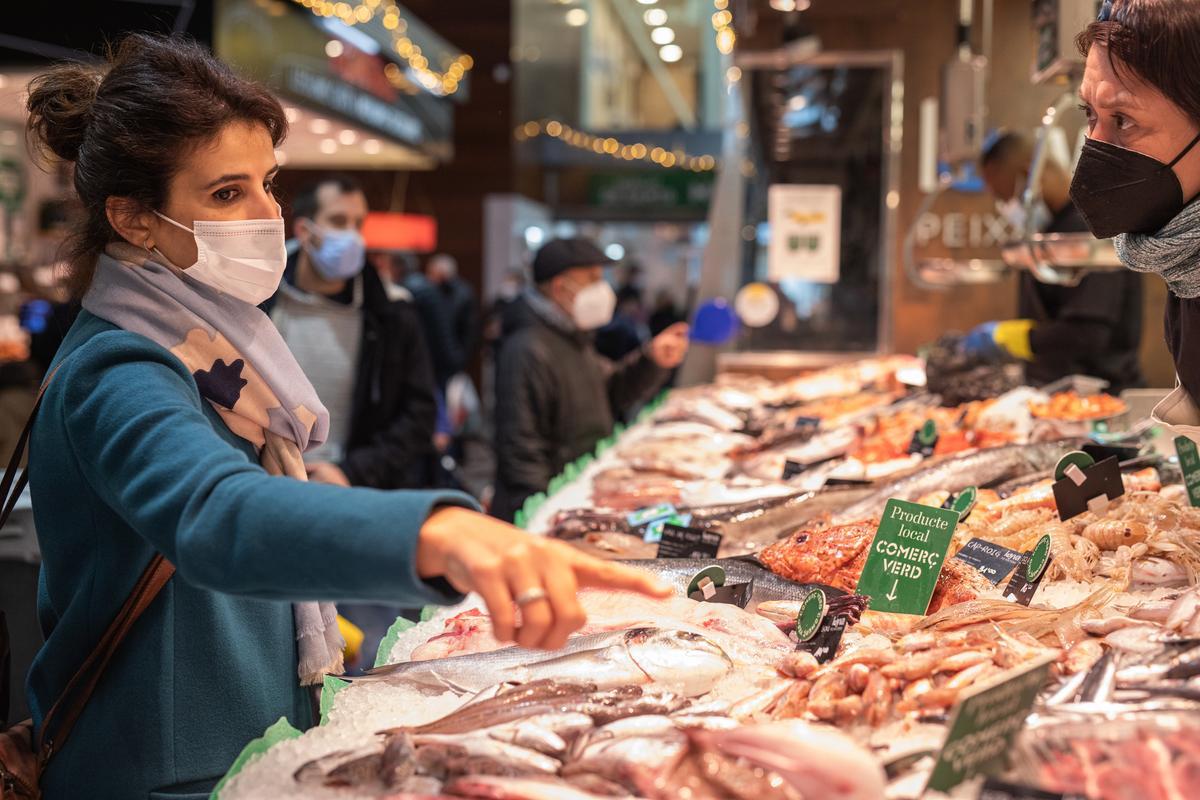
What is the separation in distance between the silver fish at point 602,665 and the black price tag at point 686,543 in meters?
0.71

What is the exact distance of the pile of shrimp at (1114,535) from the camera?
2243 millimetres

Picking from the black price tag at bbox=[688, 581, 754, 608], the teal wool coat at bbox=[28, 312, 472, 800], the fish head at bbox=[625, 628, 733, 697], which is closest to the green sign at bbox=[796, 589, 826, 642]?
the fish head at bbox=[625, 628, 733, 697]

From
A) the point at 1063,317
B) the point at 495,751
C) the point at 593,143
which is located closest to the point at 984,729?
the point at 495,751

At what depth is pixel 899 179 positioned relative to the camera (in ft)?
28.5

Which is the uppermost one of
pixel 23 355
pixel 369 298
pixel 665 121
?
pixel 665 121

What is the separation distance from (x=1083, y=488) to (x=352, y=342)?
2884 millimetres

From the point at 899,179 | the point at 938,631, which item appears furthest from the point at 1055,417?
the point at 899,179

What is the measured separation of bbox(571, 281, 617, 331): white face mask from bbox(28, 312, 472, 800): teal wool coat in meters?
3.62

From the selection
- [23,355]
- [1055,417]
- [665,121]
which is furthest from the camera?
[665,121]

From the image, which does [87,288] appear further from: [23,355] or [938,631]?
[23,355]

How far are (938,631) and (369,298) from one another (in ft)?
10.5

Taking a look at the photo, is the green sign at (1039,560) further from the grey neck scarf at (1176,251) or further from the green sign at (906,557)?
the grey neck scarf at (1176,251)

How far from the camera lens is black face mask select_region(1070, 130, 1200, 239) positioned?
83.3 inches

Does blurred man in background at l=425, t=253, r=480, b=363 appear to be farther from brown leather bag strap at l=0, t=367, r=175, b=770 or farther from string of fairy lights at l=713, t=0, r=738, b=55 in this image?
brown leather bag strap at l=0, t=367, r=175, b=770
